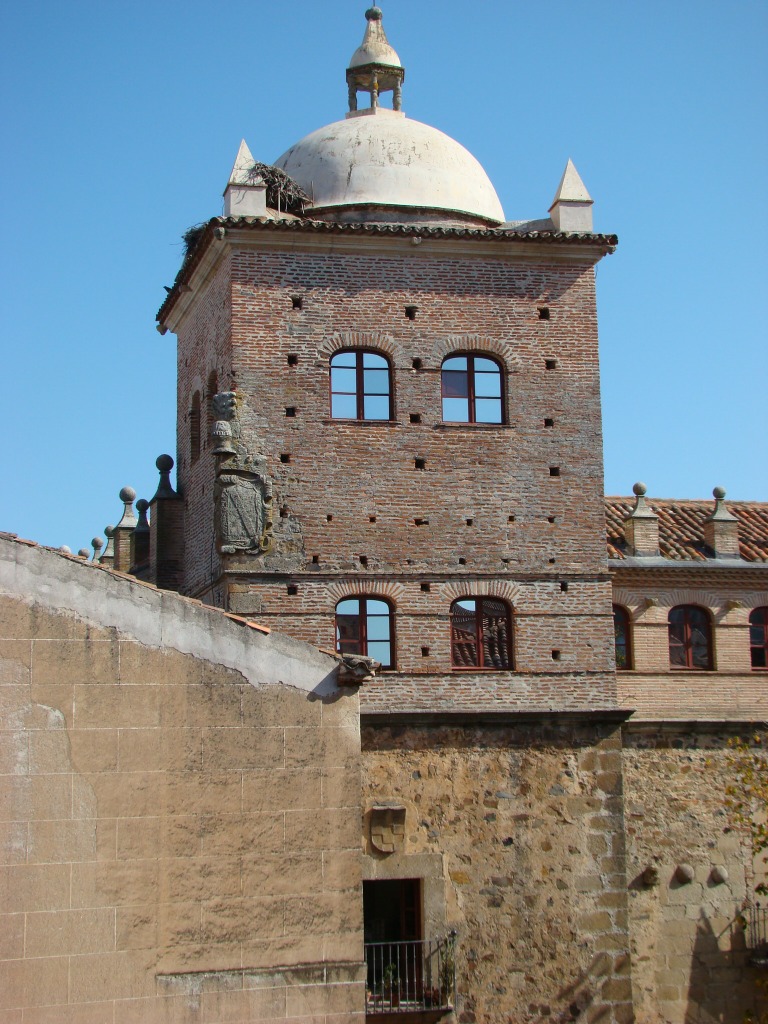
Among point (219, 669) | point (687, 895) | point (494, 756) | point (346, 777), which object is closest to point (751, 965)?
point (687, 895)

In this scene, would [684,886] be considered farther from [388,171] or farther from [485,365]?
[388,171]

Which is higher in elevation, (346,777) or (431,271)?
(431,271)

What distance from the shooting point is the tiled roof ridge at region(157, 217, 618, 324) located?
23.5m

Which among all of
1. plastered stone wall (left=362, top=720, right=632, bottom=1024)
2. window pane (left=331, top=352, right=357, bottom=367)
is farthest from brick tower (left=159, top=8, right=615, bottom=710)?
plastered stone wall (left=362, top=720, right=632, bottom=1024)

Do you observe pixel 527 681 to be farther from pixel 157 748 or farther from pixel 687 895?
pixel 157 748

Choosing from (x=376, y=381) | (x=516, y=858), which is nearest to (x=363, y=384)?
(x=376, y=381)

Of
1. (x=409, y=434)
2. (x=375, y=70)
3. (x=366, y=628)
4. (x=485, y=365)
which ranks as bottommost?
(x=366, y=628)

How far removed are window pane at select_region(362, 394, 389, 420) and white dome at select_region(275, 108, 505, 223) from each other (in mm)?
3112

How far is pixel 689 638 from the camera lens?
1059 inches

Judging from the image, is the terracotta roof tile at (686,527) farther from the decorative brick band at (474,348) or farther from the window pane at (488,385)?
the decorative brick band at (474,348)

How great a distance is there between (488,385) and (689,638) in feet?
20.6

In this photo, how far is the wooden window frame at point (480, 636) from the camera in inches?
903

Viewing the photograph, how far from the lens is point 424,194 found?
25.0m

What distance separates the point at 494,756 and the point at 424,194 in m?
9.19
